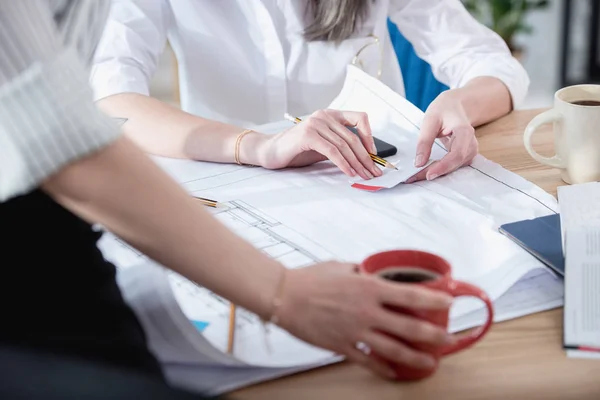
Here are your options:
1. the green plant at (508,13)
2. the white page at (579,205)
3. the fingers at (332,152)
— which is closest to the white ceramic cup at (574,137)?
the white page at (579,205)

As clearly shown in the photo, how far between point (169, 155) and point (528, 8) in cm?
277

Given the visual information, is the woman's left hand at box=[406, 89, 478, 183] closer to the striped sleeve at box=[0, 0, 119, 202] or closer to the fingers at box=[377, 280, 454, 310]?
the fingers at box=[377, 280, 454, 310]

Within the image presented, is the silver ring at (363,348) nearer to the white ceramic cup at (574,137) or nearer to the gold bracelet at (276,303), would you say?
the gold bracelet at (276,303)

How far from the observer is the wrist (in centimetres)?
110

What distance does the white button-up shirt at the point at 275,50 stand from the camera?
1.38 metres

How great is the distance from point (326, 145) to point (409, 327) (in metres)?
0.51

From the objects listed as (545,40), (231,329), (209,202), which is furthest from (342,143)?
(545,40)

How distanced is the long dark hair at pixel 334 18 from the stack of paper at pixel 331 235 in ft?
0.84

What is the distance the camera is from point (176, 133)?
116 cm

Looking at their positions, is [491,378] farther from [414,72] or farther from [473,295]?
[414,72]

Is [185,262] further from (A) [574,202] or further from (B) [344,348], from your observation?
(A) [574,202]

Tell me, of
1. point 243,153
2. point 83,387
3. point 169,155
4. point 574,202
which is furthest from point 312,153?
point 83,387

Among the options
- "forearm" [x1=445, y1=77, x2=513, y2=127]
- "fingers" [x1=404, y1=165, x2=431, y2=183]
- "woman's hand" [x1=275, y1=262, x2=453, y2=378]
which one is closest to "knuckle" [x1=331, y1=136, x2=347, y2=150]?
"fingers" [x1=404, y1=165, x2=431, y2=183]

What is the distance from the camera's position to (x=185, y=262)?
0.59 meters
